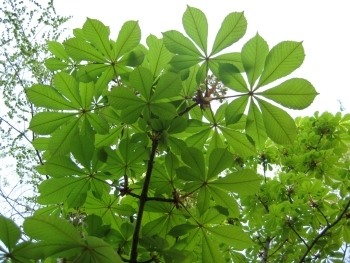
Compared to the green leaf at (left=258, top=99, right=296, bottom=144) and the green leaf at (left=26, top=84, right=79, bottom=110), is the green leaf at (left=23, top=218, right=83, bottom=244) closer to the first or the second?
the green leaf at (left=26, top=84, right=79, bottom=110)

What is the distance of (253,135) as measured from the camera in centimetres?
121

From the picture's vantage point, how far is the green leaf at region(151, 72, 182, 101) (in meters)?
1.10

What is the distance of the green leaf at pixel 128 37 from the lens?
1.27 m

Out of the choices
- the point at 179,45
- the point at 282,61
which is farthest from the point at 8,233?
the point at 282,61

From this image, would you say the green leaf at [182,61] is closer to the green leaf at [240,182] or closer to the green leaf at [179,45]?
the green leaf at [179,45]

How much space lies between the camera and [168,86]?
43.6 inches

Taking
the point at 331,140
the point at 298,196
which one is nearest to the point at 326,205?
the point at 298,196

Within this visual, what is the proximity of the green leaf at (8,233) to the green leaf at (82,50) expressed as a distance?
0.62 metres

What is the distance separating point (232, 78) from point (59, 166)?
550 millimetres

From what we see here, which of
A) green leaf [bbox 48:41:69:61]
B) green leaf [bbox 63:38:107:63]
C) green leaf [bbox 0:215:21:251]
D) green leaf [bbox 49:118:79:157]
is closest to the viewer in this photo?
green leaf [bbox 0:215:21:251]

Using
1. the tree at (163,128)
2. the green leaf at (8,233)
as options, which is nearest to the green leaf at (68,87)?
the tree at (163,128)

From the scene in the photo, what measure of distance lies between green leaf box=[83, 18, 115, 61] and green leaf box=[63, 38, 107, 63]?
21 mm

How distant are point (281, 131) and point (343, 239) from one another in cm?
163

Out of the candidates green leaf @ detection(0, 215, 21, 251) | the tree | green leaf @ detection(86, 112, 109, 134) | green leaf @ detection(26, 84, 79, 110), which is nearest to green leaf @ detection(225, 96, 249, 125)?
the tree
